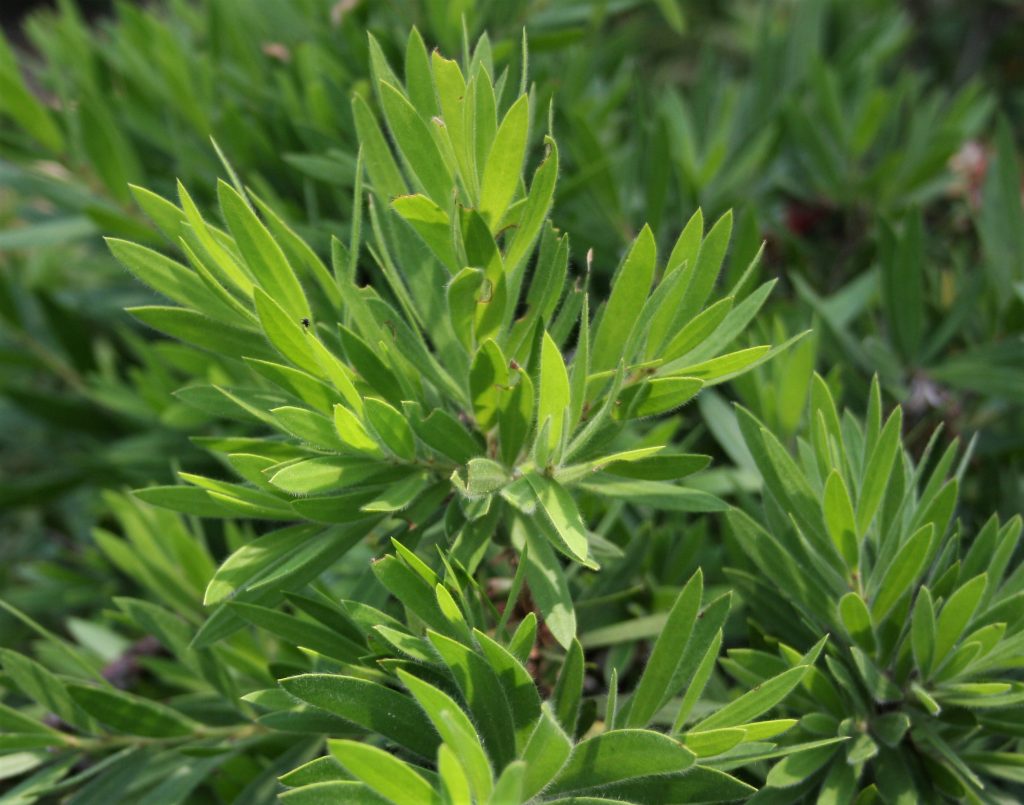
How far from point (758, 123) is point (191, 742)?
0.75 meters

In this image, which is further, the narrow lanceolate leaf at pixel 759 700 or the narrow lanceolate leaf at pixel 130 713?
the narrow lanceolate leaf at pixel 130 713

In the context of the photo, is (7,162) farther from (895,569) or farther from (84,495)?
(895,569)

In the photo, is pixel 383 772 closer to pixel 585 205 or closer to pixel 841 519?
pixel 841 519

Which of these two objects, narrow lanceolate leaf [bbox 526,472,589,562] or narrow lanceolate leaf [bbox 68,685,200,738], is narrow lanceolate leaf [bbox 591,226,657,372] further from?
narrow lanceolate leaf [bbox 68,685,200,738]

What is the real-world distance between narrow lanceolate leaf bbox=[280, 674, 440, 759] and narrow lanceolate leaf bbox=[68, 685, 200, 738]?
0.60 ft

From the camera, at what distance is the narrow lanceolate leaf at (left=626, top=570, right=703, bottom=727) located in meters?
0.42

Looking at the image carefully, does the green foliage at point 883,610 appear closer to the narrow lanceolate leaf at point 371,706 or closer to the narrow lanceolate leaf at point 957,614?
the narrow lanceolate leaf at point 957,614

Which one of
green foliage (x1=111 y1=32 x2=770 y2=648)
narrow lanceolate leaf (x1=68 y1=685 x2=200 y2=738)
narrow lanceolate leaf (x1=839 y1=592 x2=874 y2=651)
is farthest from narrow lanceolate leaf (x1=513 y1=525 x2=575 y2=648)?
narrow lanceolate leaf (x1=68 y1=685 x2=200 y2=738)

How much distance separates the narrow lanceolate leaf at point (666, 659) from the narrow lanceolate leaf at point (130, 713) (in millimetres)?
260

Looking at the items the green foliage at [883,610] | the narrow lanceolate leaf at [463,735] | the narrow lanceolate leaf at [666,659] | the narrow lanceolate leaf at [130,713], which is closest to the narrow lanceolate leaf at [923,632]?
the green foliage at [883,610]

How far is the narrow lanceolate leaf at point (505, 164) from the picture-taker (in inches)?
16.1

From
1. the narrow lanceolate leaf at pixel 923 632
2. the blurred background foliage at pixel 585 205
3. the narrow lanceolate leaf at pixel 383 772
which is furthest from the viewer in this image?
the blurred background foliage at pixel 585 205

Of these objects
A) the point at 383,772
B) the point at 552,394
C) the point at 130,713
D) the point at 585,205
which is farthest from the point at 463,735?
the point at 585,205

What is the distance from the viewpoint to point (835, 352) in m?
0.75
